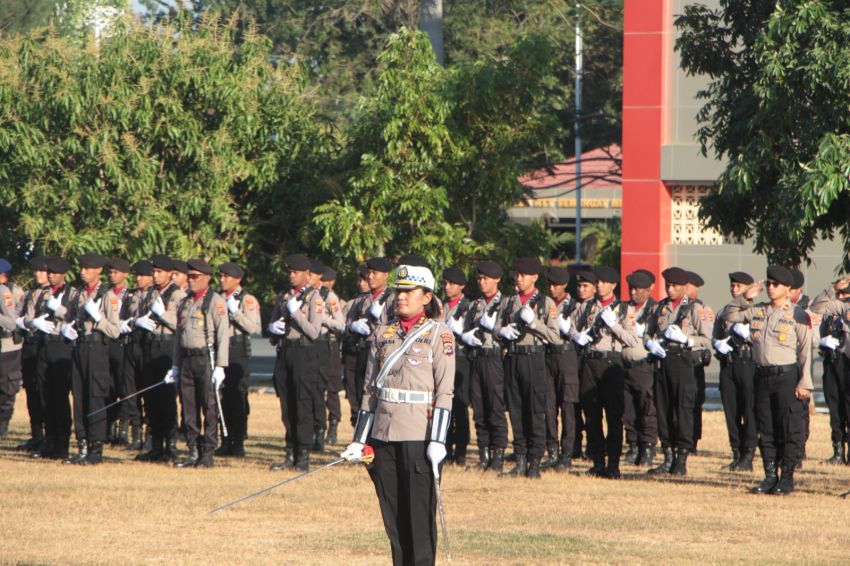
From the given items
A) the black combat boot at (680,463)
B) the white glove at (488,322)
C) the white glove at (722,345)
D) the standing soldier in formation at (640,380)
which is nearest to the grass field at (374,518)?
the black combat boot at (680,463)

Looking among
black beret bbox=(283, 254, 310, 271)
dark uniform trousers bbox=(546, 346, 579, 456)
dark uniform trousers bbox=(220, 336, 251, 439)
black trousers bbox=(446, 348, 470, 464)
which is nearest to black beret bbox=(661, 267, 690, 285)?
dark uniform trousers bbox=(546, 346, 579, 456)

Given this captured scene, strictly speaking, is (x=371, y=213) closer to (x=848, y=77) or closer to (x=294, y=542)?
(x=848, y=77)

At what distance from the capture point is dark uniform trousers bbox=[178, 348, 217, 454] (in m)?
14.9

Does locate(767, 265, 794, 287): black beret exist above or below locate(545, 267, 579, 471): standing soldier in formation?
above

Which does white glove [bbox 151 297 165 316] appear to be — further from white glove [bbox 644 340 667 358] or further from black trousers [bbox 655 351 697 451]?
black trousers [bbox 655 351 697 451]

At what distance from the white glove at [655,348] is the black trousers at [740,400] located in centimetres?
85

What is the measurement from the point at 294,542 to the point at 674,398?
559 centimetres

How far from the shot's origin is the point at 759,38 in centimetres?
1555

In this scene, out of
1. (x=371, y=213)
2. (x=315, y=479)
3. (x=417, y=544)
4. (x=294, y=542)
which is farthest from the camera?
(x=371, y=213)

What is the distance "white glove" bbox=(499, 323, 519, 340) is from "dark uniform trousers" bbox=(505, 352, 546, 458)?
278 mm

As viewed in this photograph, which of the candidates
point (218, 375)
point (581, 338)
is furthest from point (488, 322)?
point (218, 375)

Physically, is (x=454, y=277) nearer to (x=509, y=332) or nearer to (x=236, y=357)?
(x=509, y=332)

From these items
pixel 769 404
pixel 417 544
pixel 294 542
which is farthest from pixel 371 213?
pixel 417 544

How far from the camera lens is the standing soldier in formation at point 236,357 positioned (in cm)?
1609
